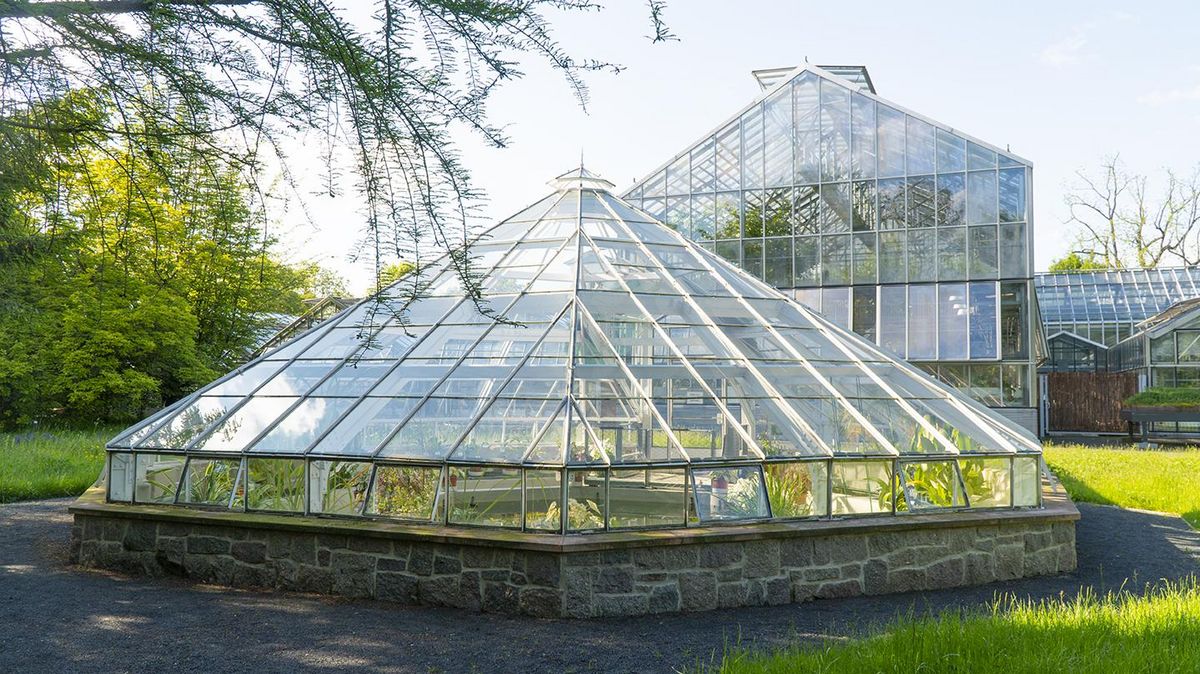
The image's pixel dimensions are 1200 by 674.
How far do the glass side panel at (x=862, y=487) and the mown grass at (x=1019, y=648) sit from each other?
1.73m

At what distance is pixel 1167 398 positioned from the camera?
20.7m

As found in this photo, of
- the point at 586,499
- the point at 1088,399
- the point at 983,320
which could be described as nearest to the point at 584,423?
the point at 586,499

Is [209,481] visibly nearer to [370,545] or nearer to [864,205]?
[370,545]

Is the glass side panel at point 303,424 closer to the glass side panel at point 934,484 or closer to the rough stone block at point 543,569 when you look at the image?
the rough stone block at point 543,569

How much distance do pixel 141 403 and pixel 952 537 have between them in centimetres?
1831

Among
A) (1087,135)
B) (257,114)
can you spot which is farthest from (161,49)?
(1087,135)

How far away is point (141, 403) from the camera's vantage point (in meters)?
19.6

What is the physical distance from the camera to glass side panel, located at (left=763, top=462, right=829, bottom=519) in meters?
6.77

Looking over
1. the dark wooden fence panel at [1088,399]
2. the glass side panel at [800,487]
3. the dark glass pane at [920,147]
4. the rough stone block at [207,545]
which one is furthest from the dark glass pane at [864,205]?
the rough stone block at [207,545]

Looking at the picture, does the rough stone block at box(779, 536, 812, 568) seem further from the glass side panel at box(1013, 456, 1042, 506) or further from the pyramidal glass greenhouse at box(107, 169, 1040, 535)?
the glass side panel at box(1013, 456, 1042, 506)

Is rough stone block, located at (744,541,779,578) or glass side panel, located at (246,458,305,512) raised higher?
glass side panel, located at (246,458,305,512)

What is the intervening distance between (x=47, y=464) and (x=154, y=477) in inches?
311

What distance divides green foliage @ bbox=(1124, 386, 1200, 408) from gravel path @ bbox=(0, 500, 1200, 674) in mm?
15550

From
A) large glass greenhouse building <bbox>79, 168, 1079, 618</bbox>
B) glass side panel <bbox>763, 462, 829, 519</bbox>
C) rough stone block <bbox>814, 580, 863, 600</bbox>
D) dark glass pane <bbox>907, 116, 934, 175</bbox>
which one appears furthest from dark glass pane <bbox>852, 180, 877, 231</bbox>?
rough stone block <bbox>814, 580, 863, 600</bbox>
